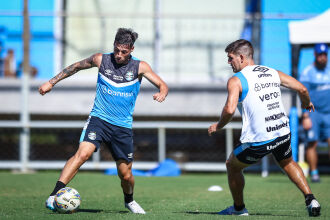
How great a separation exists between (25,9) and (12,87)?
1.78 metres

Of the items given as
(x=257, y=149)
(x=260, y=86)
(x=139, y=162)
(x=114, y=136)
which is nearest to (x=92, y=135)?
(x=114, y=136)

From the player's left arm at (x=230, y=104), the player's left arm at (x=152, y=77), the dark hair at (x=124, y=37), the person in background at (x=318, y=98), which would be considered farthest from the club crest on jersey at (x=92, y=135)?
the person in background at (x=318, y=98)

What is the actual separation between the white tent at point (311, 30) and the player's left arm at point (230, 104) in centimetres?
561

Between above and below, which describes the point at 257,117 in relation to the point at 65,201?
above

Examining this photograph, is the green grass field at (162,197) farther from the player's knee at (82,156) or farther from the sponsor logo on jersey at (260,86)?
the sponsor logo on jersey at (260,86)

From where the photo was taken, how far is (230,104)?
582cm

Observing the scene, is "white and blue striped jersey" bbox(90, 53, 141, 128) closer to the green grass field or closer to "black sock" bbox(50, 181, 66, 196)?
"black sock" bbox(50, 181, 66, 196)

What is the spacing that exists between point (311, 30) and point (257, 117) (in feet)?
18.7

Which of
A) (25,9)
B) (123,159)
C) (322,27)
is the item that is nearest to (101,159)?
(25,9)

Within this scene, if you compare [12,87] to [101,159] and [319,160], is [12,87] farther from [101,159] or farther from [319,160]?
[319,160]

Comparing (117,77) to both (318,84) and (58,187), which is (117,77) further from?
(318,84)

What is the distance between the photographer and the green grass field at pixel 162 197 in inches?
249

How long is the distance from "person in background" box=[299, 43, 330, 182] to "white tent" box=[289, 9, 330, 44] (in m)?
0.16

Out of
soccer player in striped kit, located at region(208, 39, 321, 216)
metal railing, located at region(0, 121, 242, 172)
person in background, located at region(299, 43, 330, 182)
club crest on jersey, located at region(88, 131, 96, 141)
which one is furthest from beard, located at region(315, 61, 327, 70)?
club crest on jersey, located at region(88, 131, 96, 141)
